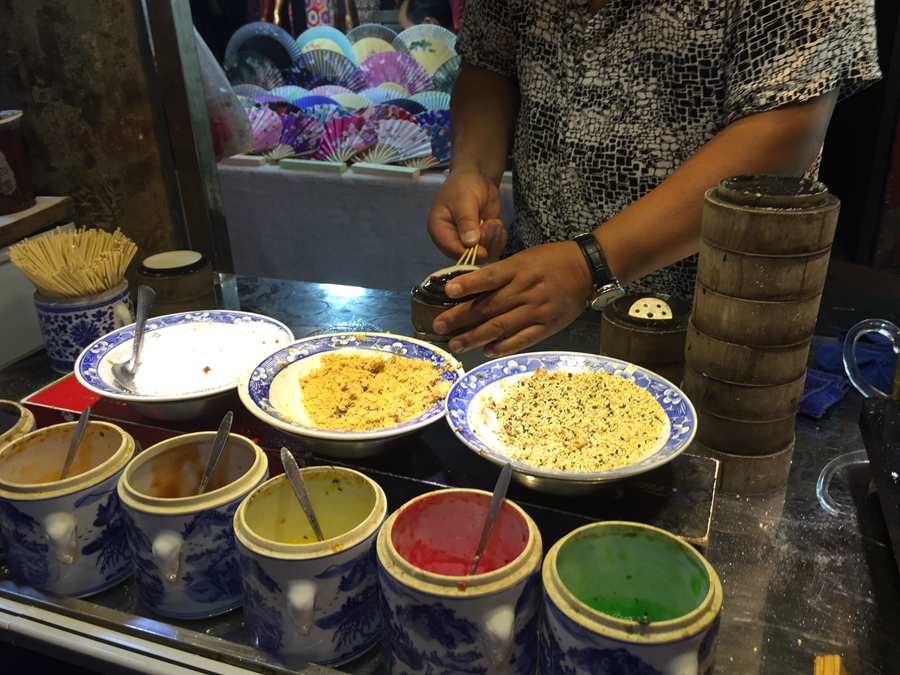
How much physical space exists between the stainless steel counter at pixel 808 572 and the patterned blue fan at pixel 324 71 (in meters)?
2.95

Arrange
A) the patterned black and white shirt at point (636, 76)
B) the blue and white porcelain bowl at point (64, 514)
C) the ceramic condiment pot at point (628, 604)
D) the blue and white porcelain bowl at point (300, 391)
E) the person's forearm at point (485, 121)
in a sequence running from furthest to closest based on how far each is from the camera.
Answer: the person's forearm at point (485, 121), the patterned black and white shirt at point (636, 76), the blue and white porcelain bowl at point (300, 391), the blue and white porcelain bowl at point (64, 514), the ceramic condiment pot at point (628, 604)

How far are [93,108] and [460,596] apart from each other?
2034 millimetres

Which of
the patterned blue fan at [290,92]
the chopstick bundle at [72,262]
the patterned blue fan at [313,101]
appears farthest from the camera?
the patterned blue fan at [290,92]

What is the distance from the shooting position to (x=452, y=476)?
1059mm

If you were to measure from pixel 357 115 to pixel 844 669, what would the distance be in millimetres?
2924

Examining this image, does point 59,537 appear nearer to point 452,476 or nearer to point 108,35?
point 452,476

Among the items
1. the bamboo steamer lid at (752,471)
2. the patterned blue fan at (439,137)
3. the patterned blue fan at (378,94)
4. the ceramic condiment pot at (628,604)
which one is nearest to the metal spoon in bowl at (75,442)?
the ceramic condiment pot at (628,604)

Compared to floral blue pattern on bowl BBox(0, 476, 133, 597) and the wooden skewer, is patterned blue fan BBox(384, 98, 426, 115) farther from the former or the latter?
floral blue pattern on bowl BBox(0, 476, 133, 597)

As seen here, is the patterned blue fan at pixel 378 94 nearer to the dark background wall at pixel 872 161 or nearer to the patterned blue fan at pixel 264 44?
the patterned blue fan at pixel 264 44

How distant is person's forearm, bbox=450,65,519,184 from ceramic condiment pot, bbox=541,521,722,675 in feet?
4.19

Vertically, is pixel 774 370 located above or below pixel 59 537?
above

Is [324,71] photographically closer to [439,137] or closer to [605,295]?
[439,137]

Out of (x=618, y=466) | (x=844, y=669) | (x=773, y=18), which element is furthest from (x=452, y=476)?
(x=773, y=18)

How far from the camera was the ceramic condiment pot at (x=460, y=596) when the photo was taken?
29.7 inches
